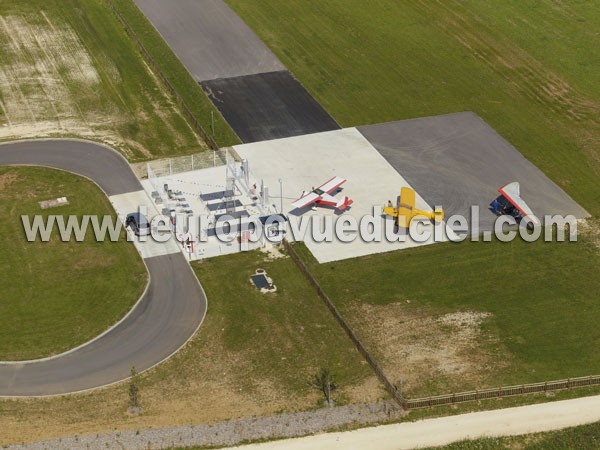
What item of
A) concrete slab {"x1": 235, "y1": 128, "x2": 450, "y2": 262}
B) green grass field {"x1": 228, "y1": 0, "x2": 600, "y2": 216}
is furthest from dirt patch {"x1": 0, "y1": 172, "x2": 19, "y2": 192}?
green grass field {"x1": 228, "y1": 0, "x2": 600, "y2": 216}

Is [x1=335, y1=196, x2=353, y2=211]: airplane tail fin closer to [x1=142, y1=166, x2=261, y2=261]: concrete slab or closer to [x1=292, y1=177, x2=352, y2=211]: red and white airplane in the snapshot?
[x1=292, y1=177, x2=352, y2=211]: red and white airplane

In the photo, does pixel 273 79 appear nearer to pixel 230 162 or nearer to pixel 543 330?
pixel 230 162

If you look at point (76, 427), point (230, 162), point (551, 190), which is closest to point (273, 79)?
point (230, 162)

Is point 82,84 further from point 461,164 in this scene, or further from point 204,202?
point 461,164

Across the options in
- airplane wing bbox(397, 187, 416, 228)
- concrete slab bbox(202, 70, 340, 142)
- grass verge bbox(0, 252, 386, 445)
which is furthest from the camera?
concrete slab bbox(202, 70, 340, 142)

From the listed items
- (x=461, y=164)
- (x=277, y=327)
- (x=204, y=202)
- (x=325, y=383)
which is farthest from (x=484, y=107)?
(x=325, y=383)

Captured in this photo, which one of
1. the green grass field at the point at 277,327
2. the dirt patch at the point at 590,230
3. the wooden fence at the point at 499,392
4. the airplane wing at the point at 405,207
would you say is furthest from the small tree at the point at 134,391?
the dirt patch at the point at 590,230

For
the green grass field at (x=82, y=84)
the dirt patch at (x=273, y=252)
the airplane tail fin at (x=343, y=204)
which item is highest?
the airplane tail fin at (x=343, y=204)

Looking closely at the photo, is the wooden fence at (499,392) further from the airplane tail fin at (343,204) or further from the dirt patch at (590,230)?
the airplane tail fin at (343,204)
